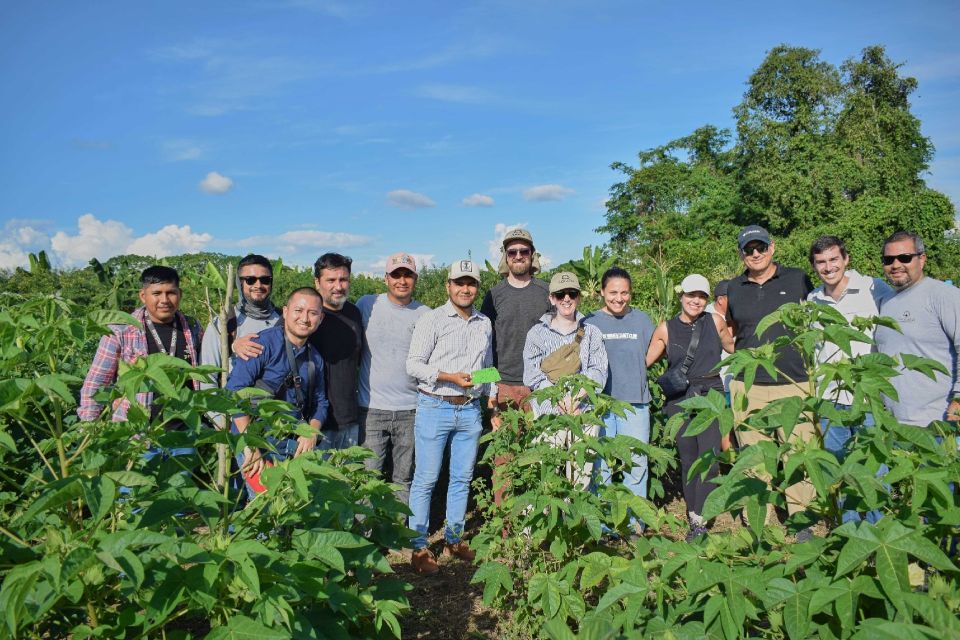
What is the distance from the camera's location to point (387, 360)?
14.7 feet

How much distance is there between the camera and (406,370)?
441cm

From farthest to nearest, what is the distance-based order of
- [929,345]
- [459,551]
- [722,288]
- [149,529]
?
1. [722,288]
2. [459,551]
3. [929,345]
4. [149,529]

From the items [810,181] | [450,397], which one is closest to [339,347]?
[450,397]

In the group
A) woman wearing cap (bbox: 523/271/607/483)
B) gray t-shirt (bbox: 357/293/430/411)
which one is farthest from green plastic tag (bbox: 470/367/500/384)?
gray t-shirt (bbox: 357/293/430/411)

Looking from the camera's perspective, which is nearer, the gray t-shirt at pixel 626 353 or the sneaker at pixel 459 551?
the sneaker at pixel 459 551

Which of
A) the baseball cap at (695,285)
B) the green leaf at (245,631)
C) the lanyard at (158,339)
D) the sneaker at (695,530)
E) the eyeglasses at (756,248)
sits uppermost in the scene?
the eyeglasses at (756,248)

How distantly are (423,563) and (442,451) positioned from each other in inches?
29.4

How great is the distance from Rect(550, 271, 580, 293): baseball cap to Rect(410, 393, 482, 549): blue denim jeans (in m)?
0.99

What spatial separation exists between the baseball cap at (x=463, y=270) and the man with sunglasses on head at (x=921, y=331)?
104 inches

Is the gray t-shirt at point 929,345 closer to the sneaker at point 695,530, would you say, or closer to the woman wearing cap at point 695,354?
the woman wearing cap at point 695,354

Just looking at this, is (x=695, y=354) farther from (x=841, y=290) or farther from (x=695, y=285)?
(x=841, y=290)

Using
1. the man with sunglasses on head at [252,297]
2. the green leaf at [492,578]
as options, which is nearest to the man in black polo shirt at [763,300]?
the green leaf at [492,578]

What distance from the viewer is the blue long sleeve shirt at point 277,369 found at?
3533 millimetres

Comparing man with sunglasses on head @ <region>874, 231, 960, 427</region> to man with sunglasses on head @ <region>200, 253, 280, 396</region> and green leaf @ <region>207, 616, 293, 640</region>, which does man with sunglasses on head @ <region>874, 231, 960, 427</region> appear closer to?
green leaf @ <region>207, 616, 293, 640</region>
